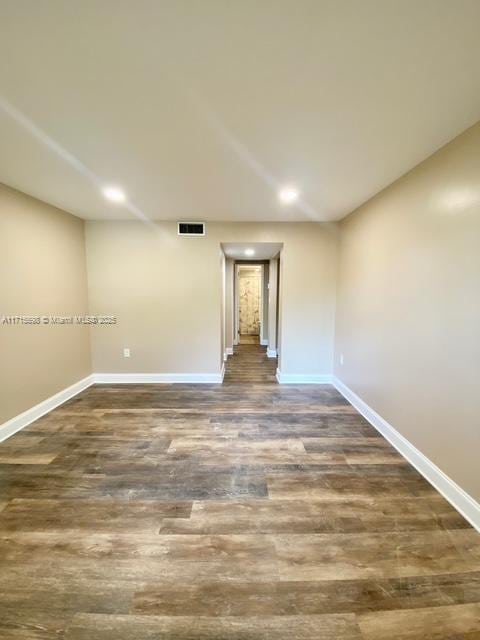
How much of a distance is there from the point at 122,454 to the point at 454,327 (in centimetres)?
274

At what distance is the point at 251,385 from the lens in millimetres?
4043

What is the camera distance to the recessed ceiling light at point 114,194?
8.77 ft

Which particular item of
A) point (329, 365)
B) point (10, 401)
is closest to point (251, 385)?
point (329, 365)

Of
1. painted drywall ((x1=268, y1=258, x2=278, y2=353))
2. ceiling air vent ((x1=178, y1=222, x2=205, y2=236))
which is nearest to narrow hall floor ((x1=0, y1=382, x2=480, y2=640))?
ceiling air vent ((x1=178, y1=222, x2=205, y2=236))

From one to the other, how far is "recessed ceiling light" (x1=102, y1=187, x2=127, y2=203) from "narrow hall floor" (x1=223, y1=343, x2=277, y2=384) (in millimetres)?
2821

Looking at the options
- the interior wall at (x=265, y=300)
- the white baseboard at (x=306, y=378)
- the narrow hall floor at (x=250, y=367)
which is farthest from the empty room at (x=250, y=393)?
the interior wall at (x=265, y=300)

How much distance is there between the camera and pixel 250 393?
146 inches

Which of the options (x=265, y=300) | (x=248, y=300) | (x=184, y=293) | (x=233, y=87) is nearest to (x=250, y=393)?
(x=184, y=293)

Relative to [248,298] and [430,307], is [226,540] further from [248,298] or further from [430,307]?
[248,298]

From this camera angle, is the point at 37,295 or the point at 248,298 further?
the point at 248,298

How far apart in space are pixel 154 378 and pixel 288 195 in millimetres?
3117

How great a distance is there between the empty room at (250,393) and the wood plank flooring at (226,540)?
11 millimetres

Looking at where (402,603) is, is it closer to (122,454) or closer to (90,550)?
(90,550)

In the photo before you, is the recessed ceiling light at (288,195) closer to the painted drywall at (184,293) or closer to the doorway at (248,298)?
the painted drywall at (184,293)
